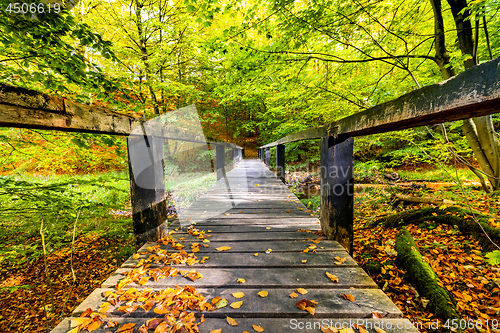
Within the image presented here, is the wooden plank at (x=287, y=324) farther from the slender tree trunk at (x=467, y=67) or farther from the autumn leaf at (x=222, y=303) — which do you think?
the slender tree trunk at (x=467, y=67)

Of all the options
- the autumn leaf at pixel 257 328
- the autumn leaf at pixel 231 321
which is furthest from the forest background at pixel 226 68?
the autumn leaf at pixel 257 328

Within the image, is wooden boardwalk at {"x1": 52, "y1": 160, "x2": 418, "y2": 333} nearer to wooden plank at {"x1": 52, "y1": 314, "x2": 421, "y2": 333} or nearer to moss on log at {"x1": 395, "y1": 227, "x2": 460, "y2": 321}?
wooden plank at {"x1": 52, "y1": 314, "x2": 421, "y2": 333}

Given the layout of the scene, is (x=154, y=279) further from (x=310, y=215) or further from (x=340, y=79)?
(x=340, y=79)

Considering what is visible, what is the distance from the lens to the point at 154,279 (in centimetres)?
125

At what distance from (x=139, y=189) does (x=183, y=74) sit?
28.1ft

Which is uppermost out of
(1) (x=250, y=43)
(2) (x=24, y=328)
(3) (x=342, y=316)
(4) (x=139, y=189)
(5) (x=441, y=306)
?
(1) (x=250, y=43)

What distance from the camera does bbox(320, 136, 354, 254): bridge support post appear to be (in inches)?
63.9

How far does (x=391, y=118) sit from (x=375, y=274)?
198 centimetres

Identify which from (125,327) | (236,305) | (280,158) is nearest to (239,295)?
(236,305)

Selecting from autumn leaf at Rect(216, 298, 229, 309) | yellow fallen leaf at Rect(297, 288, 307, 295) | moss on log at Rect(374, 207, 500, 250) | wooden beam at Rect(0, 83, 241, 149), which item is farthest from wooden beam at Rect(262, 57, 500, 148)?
moss on log at Rect(374, 207, 500, 250)

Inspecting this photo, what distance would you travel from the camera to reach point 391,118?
3.49 feet

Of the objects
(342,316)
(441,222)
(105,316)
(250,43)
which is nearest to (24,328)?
(105,316)

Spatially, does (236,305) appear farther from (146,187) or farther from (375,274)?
(375,274)

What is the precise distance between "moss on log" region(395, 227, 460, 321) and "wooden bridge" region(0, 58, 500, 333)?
82 centimetres
